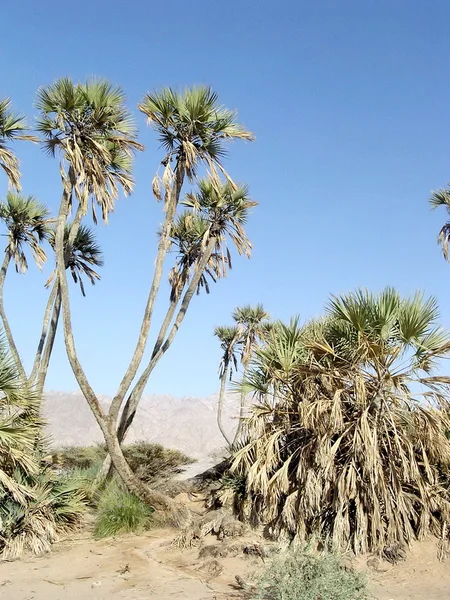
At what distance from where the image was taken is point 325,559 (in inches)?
303

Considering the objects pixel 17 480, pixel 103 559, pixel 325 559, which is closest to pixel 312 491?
pixel 325 559

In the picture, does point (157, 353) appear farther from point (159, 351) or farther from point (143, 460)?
point (143, 460)

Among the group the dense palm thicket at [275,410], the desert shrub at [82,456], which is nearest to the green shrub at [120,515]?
the dense palm thicket at [275,410]

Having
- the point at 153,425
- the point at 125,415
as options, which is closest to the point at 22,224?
the point at 125,415

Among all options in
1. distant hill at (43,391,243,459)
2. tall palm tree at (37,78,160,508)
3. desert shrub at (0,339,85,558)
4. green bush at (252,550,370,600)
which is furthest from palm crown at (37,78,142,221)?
distant hill at (43,391,243,459)

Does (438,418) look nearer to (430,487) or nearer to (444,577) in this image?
(430,487)

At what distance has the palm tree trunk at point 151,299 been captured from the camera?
13.2 m

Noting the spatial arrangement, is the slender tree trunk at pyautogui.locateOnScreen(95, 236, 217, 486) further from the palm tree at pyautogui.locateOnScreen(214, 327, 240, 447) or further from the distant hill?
the distant hill

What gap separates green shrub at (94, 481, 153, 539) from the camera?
1134cm

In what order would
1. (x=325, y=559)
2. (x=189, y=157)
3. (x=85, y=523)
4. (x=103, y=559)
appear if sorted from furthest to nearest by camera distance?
(x=189, y=157), (x=85, y=523), (x=103, y=559), (x=325, y=559)

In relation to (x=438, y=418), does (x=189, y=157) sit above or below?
above

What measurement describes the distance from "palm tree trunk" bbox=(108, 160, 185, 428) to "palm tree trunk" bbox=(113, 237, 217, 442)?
187 centimetres

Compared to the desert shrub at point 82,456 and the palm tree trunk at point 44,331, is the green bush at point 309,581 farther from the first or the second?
the desert shrub at point 82,456

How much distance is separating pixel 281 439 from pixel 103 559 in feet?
12.7
